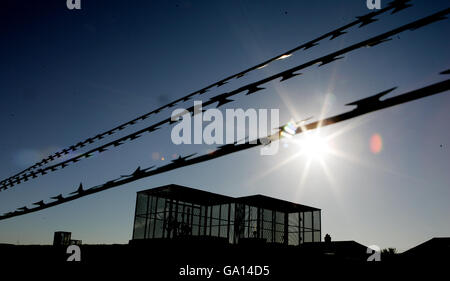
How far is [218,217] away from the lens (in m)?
27.1

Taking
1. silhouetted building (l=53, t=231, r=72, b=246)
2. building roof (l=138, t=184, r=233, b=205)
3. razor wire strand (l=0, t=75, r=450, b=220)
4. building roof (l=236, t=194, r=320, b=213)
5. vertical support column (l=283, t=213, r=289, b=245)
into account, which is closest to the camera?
razor wire strand (l=0, t=75, r=450, b=220)

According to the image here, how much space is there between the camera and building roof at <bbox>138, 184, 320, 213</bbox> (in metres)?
23.8

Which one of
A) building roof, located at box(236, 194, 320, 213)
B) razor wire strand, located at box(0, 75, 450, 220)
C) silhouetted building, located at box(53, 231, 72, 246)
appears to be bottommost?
silhouetted building, located at box(53, 231, 72, 246)

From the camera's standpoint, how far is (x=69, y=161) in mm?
5191

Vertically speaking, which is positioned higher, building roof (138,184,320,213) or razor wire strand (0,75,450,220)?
building roof (138,184,320,213)

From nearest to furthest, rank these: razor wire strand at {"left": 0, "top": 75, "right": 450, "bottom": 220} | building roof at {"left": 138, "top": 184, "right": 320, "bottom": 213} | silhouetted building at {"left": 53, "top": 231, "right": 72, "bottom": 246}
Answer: razor wire strand at {"left": 0, "top": 75, "right": 450, "bottom": 220}
silhouetted building at {"left": 53, "top": 231, "right": 72, "bottom": 246}
building roof at {"left": 138, "top": 184, "right": 320, "bottom": 213}

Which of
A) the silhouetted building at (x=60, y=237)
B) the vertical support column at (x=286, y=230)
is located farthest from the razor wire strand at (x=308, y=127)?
the vertical support column at (x=286, y=230)

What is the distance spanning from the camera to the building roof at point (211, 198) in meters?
23.8

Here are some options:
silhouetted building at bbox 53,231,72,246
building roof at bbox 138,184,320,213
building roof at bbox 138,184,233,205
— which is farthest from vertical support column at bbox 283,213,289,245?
silhouetted building at bbox 53,231,72,246

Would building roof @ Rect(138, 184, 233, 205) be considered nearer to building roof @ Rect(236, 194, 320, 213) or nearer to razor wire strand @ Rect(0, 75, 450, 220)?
building roof @ Rect(236, 194, 320, 213)

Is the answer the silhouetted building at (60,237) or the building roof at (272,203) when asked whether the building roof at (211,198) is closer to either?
the building roof at (272,203)

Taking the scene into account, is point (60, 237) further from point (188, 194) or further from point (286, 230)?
point (286, 230)
